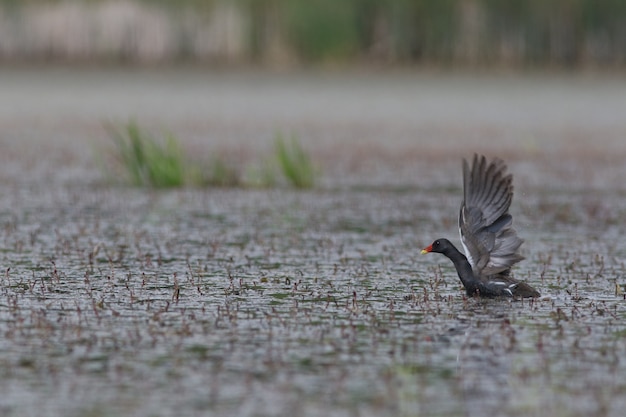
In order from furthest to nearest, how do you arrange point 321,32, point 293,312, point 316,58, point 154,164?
point 321,32 < point 316,58 < point 154,164 < point 293,312

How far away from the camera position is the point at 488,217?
41.9ft

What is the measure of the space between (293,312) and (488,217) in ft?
7.33

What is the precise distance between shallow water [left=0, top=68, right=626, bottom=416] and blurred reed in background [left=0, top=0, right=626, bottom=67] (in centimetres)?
2296

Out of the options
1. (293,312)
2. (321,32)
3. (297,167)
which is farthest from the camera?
(321,32)

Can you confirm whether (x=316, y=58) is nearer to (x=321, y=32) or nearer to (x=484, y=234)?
(x=321, y=32)

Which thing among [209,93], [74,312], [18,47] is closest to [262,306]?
[74,312]

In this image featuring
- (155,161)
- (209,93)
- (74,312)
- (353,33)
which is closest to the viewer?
(74,312)

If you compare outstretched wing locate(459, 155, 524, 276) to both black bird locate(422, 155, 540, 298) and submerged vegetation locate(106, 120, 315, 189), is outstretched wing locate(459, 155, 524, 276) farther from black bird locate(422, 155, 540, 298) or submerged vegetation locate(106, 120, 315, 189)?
submerged vegetation locate(106, 120, 315, 189)

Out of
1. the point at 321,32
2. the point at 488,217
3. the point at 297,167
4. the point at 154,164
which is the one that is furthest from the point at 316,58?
the point at 488,217

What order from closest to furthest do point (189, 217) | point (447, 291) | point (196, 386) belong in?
1. point (196, 386)
2. point (447, 291)
3. point (189, 217)

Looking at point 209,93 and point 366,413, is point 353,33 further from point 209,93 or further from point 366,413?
point 366,413

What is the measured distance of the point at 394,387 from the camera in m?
8.80

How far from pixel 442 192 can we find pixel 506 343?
11076 mm

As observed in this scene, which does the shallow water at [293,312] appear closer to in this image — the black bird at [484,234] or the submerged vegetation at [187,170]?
the black bird at [484,234]
